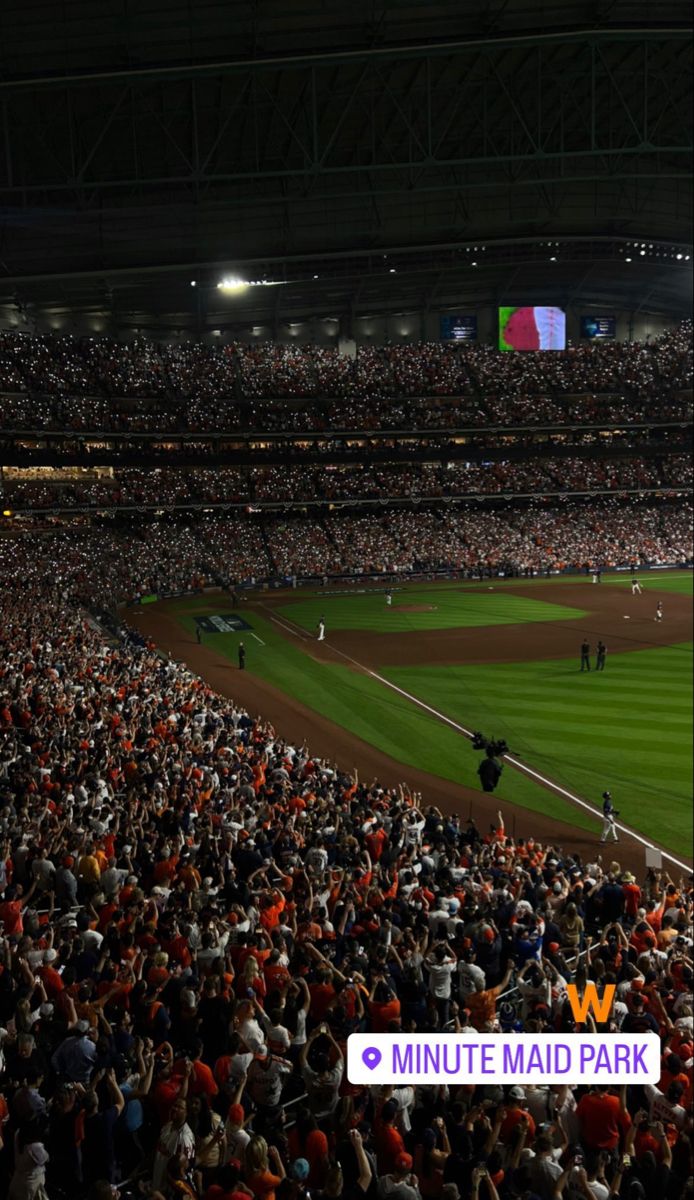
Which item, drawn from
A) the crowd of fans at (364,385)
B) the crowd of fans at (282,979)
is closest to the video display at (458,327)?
the crowd of fans at (364,385)

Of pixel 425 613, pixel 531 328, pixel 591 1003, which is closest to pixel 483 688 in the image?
pixel 425 613

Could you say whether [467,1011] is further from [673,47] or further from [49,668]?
[673,47]

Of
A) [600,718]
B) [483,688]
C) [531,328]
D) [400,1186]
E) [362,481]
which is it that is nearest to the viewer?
[400,1186]

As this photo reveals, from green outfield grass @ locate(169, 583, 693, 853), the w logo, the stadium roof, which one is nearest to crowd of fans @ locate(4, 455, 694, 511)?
the stadium roof

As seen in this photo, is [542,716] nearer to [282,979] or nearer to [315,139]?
[315,139]

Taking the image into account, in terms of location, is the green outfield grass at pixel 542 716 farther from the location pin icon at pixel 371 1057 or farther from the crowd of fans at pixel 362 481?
the crowd of fans at pixel 362 481
